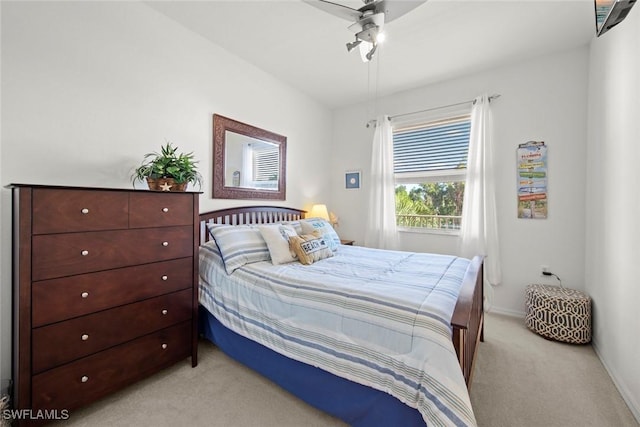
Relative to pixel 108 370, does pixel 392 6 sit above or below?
above

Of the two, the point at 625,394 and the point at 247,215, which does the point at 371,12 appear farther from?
the point at 625,394

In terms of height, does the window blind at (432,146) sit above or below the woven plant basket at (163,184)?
above

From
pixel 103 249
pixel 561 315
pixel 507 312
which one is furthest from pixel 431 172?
pixel 103 249

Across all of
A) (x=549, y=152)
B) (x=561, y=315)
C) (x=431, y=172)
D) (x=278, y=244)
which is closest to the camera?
(x=278, y=244)

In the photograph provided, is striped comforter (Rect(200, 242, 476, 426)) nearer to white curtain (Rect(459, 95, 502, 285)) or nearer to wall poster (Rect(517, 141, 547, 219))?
white curtain (Rect(459, 95, 502, 285))

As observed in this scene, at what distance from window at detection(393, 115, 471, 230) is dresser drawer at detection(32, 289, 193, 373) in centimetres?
295

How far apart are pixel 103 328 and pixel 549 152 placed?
164 inches

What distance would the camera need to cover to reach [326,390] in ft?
4.87

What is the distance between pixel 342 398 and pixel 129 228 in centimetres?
159

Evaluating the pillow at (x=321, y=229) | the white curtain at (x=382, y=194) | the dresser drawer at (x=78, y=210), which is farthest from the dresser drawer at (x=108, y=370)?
the white curtain at (x=382, y=194)

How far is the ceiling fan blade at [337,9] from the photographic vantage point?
1.64m

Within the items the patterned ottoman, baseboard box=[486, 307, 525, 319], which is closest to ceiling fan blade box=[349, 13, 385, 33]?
the patterned ottoman

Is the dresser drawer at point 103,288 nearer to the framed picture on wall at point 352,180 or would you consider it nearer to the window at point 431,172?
the framed picture on wall at point 352,180

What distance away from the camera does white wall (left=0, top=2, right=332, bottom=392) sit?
1580 millimetres
